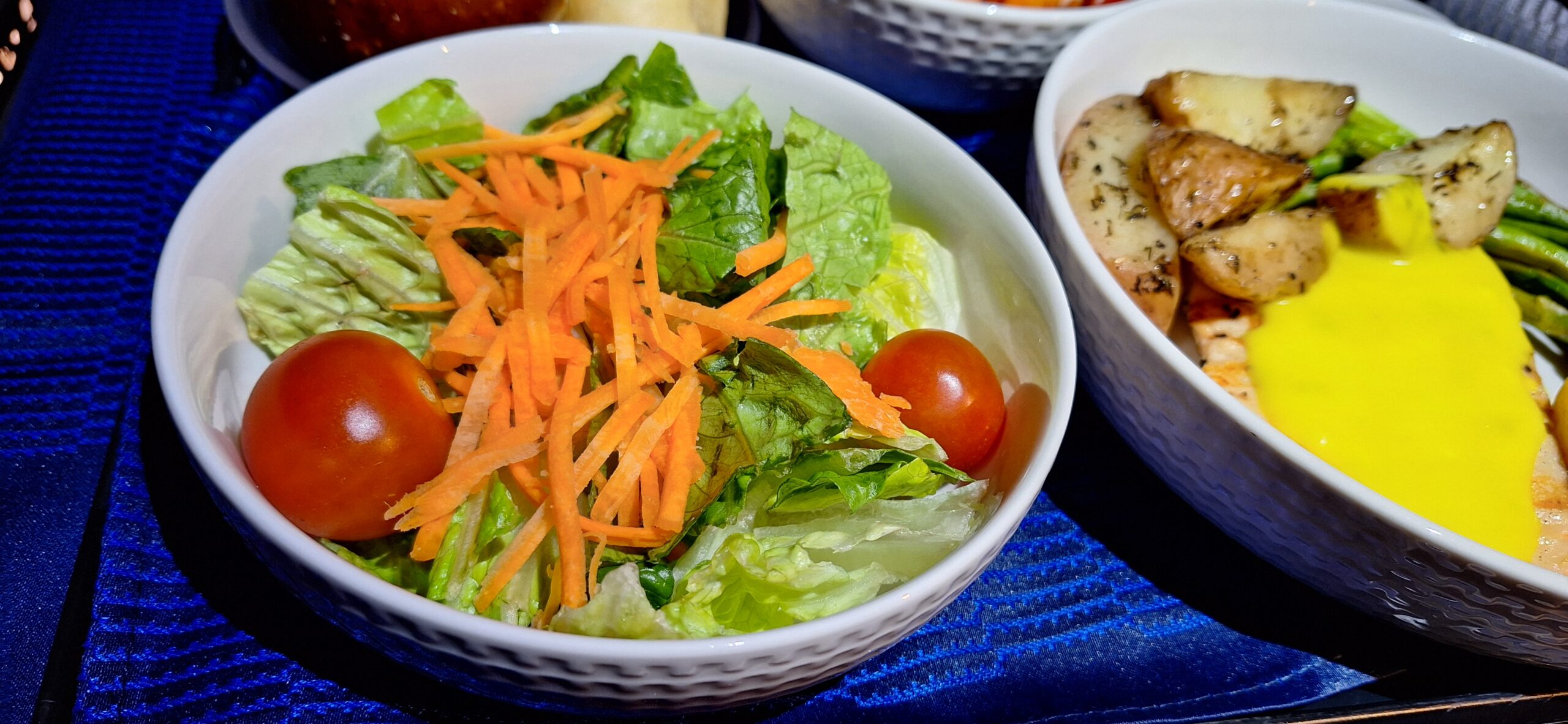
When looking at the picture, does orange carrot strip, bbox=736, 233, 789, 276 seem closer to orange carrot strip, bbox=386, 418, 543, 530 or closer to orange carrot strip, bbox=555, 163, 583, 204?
orange carrot strip, bbox=555, 163, 583, 204

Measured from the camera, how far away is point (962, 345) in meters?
1.50

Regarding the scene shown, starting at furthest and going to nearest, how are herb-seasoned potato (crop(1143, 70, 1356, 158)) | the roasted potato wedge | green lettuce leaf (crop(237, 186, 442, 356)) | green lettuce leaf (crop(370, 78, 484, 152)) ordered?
herb-seasoned potato (crop(1143, 70, 1356, 158))
the roasted potato wedge
green lettuce leaf (crop(370, 78, 484, 152))
green lettuce leaf (crop(237, 186, 442, 356))

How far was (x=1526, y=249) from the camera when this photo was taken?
194 cm

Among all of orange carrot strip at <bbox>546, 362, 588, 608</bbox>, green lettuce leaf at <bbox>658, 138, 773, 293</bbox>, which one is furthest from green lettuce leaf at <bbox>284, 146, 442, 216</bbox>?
orange carrot strip at <bbox>546, 362, 588, 608</bbox>

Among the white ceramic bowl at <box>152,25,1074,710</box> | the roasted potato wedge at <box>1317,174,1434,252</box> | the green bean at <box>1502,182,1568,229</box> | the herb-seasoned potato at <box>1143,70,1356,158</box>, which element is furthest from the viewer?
the green bean at <box>1502,182,1568,229</box>

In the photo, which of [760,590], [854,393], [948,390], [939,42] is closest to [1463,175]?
[939,42]

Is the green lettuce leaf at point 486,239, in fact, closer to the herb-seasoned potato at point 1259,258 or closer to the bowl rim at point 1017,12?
the bowl rim at point 1017,12

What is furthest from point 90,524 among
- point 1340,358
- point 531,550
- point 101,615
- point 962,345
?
point 1340,358

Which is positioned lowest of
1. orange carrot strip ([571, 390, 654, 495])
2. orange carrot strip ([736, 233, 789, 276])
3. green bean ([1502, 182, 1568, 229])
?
orange carrot strip ([571, 390, 654, 495])

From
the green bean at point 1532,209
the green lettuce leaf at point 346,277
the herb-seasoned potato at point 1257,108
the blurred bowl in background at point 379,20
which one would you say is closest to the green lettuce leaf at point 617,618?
the green lettuce leaf at point 346,277

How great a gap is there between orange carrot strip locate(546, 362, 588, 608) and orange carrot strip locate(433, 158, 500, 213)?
0.42 meters

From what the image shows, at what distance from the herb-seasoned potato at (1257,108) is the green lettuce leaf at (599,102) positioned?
1105 mm

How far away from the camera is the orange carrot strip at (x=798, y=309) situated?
1.43 meters

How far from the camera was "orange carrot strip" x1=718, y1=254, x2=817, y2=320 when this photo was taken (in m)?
1.41
